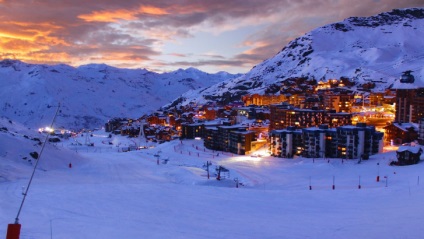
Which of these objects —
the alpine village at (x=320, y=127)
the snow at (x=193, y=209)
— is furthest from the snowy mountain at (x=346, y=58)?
the snow at (x=193, y=209)

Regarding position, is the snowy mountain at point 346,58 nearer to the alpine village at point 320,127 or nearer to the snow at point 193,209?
the alpine village at point 320,127

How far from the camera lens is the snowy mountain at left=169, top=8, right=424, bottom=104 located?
120m

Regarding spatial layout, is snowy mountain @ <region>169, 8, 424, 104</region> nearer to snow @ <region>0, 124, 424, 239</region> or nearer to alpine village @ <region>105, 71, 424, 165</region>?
alpine village @ <region>105, 71, 424, 165</region>

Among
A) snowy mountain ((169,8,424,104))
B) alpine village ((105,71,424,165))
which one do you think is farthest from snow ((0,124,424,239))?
snowy mountain ((169,8,424,104))

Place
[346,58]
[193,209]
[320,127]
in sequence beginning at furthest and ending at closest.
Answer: [346,58] < [320,127] < [193,209]

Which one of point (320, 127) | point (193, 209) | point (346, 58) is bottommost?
point (193, 209)

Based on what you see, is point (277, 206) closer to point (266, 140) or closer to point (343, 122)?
point (266, 140)

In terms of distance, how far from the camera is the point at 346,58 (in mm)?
144625

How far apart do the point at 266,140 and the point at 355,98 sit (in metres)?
40.4

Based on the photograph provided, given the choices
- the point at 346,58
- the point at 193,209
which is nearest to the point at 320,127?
the point at 193,209

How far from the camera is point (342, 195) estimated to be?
58.1 feet

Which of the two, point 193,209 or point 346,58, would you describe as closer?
point 193,209

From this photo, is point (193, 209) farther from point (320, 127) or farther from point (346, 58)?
point (346, 58)

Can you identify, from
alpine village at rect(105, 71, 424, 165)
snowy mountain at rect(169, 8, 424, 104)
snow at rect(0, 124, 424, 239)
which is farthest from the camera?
snowy mountain at rect(169, 8, 424, 104)
